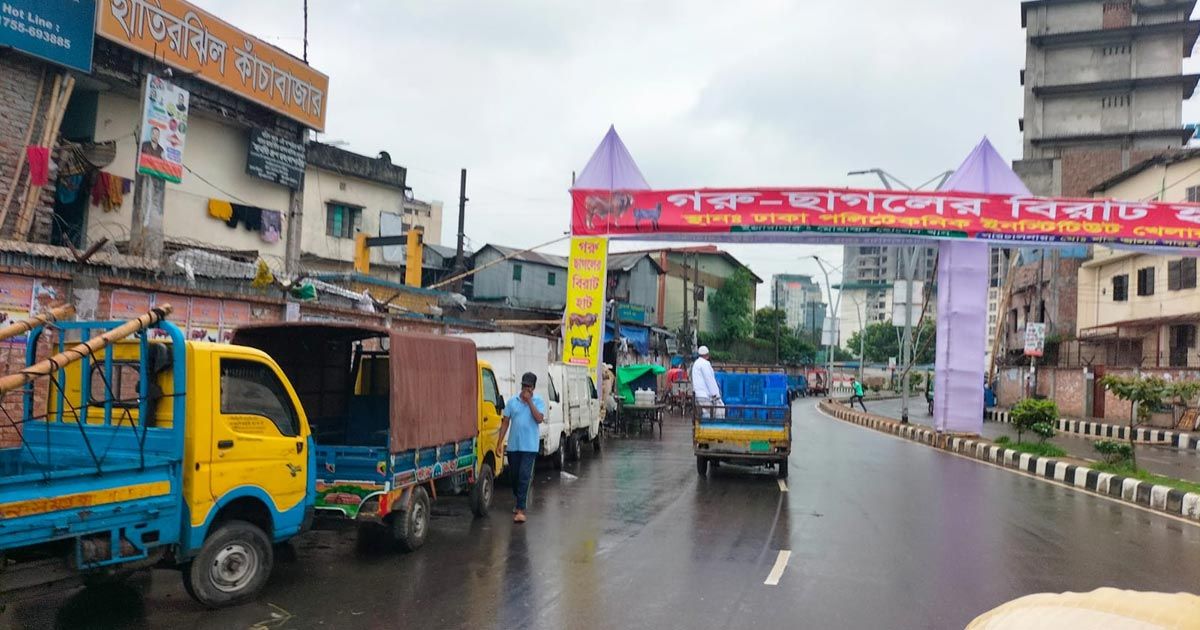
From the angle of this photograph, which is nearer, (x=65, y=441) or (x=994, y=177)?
(x=65, y=441)

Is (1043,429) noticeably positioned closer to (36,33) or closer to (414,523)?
(414,523)

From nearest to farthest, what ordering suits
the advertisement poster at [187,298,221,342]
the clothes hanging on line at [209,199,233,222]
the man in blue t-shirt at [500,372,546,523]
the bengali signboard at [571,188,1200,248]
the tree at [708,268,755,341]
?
the man in blue t-shirt at [500,372,546,523]
the advertisement poster at [187,298,221,342]
the bengali signboard at [571,188,1200,248]
the clothes hanging on line at [209,199,233,222]
the tree at [708,268,755,341]

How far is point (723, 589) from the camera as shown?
6578 mm

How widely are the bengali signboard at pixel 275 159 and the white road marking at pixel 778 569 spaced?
58.0ft

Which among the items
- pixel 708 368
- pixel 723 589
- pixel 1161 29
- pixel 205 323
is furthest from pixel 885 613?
pixel 1161 29

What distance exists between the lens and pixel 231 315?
44.1ft

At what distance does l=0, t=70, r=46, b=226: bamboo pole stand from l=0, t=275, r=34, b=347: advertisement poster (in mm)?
5687

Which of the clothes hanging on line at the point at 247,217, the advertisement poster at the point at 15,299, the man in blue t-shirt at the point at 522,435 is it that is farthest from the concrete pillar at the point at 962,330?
the advertisement poster at the point at 15,299

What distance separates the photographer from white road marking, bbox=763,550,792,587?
22.4ft

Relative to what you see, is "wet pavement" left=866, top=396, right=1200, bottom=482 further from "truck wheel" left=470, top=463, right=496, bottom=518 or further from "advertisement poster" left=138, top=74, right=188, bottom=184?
"advertisement poster" left=138, top=74, right=188, bottom=184

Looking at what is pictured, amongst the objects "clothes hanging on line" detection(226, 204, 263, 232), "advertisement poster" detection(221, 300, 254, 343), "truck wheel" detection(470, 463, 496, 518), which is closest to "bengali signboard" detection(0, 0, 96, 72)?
"clothes hanging on line" detection(226, 204, 263, 232)

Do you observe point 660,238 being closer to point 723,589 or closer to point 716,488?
point 716,488

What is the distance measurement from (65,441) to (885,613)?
602 centimetres

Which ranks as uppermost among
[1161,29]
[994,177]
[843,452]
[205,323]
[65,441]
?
[1161,29]
